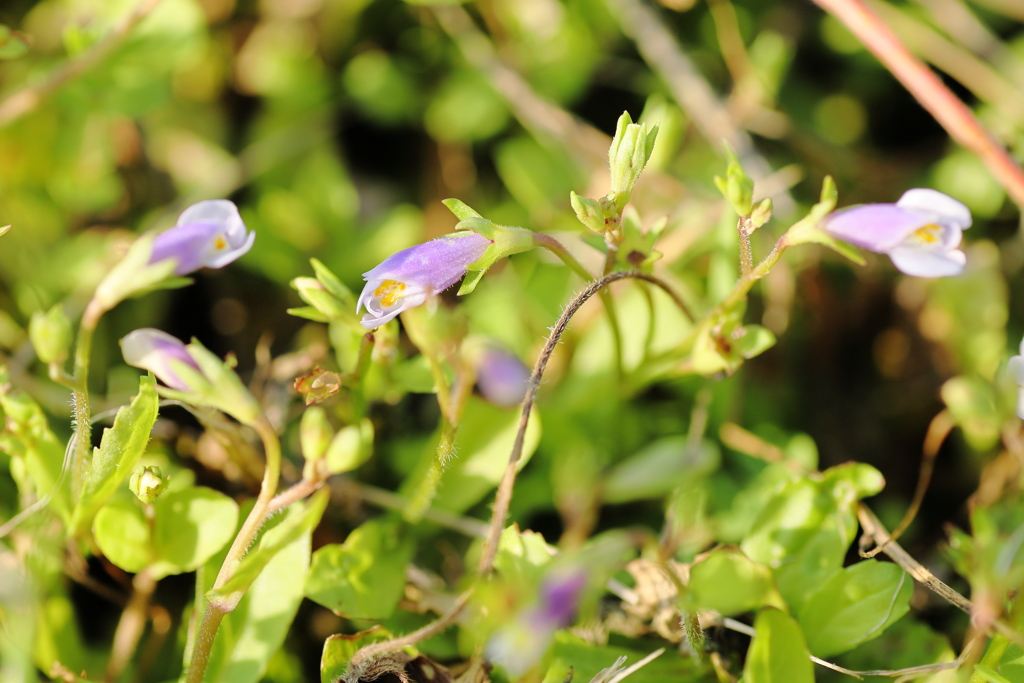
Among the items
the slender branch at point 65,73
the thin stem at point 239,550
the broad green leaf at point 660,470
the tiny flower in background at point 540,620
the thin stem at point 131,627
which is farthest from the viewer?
the slender branch at point 65,73

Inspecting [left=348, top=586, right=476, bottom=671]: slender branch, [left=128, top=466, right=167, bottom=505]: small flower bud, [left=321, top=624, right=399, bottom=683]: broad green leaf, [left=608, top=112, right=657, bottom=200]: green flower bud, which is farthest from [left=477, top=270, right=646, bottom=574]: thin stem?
[left=128, top=466, right=167, bottom=505]: small flower bud

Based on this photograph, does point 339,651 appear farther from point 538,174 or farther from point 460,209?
point 538,174

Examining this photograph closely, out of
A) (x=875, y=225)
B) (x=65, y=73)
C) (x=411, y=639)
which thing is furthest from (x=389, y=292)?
(x=65, y=73)

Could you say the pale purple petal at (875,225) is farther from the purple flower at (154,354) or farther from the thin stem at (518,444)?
the purple flower at (154,354)

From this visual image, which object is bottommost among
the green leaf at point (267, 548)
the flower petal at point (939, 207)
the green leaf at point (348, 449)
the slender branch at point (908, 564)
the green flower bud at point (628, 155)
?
the slender branch at point (908, 564)

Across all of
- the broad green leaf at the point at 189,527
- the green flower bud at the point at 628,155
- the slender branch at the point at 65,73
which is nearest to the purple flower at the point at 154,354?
the broad green leaf at the point at 189,527

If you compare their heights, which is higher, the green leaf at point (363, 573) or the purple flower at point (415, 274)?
the purple flower at point (415, 274)
